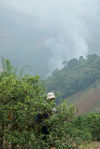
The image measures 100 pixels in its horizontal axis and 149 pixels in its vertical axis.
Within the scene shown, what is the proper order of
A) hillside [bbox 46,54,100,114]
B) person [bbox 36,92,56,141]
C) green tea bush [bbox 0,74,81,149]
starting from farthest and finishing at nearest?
hillside [bbox 46,54,100,114] → person [bbox 36,92,56,141] → green tea bush [bbox 0,74,81,149]

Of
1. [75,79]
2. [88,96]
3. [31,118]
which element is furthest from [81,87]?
[31,118]

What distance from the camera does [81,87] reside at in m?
46.0

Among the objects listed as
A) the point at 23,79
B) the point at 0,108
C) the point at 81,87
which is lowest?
the point at 0,108

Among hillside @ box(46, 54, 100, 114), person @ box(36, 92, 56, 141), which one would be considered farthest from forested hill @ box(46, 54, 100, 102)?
person @ box(36, 92, 56, 141)

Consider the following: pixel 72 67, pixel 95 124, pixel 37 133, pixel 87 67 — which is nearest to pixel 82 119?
pixel 95 124

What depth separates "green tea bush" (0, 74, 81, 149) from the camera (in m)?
3.77

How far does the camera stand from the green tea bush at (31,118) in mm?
3766

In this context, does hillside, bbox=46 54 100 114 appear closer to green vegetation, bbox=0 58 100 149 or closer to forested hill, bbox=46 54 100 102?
forested hill, bbox=46 54 100 102

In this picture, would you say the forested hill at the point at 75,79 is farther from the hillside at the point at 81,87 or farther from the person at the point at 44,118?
the person at the point at 44,118

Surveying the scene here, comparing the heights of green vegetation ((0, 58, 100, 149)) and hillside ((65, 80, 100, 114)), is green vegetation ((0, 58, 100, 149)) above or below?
below

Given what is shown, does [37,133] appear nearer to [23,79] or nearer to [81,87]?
[23,79]

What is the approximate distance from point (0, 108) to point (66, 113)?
1.34 meters

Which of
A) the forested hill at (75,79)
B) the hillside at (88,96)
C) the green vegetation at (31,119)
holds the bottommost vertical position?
the green vegetation at (31,119)

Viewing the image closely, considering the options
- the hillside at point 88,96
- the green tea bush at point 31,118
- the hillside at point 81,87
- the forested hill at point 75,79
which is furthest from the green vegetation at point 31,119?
the hillside at point 88,96
